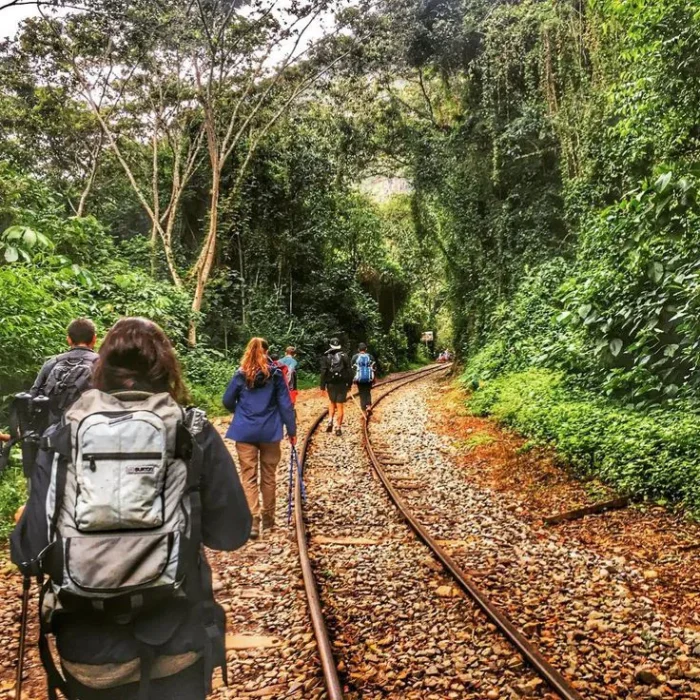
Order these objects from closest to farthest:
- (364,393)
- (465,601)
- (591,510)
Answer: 1. (465,601)
2. (591,510)
3. (364,393)

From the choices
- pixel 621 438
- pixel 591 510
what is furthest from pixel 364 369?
pixel 591 510

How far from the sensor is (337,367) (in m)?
12.0

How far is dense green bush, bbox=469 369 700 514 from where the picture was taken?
6.61m

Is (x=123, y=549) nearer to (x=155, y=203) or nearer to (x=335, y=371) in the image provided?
(x=335, y=371)

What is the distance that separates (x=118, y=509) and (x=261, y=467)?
468cm

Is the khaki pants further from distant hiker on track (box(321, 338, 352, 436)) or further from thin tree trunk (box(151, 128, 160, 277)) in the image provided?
thin tree trunk (box(151, 128, 160, 277))

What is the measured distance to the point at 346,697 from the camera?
3.48 metres

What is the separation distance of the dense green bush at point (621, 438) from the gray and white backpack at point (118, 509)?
5.98 metres

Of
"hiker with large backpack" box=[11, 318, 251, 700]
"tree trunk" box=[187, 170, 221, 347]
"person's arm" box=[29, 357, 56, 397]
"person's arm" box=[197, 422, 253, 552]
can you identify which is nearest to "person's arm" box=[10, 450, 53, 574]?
"hiker with large backpack" box=[11, 318, 251, 700]

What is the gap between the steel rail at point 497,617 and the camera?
11.5ft

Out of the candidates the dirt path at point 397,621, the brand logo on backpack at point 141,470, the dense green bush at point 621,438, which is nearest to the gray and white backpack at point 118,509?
the brand logo on backpack at point 141,470

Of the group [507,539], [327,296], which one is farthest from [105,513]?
[327,296]

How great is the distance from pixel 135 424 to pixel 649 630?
4.13 meters

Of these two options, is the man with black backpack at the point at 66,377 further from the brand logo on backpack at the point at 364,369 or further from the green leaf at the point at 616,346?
the brand logo on backpack at the point at 364,369
